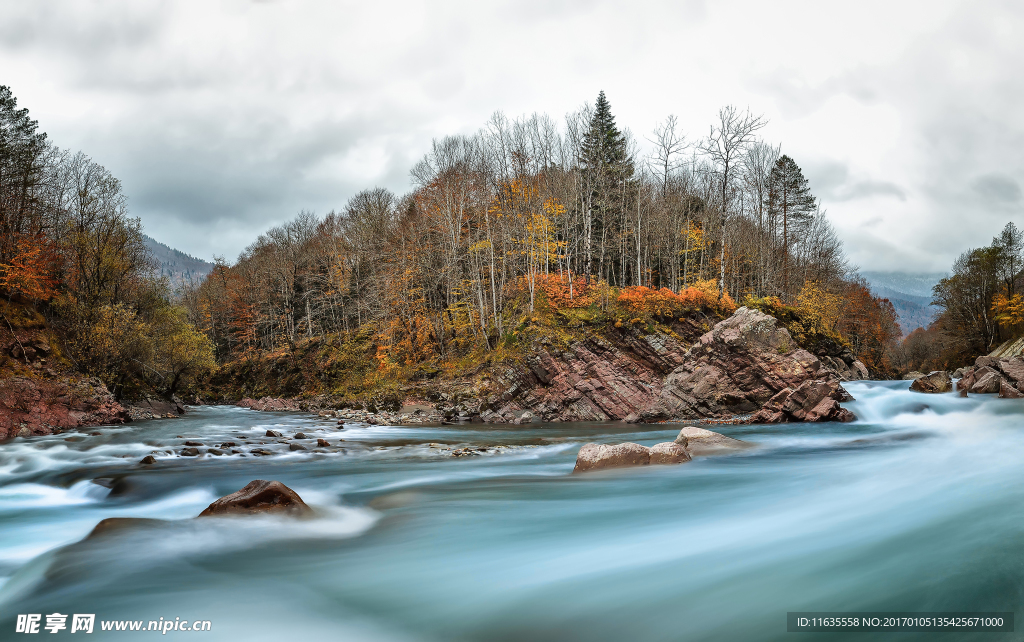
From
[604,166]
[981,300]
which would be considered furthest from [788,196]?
[981,300]

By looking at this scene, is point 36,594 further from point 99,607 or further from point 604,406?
point 604,406

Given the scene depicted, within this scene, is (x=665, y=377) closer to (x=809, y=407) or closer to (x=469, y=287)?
(x=809, y=407)

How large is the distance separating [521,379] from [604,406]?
4.61 meters

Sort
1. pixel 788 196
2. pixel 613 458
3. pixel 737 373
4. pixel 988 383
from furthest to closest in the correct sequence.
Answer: pixel 788 196 < pixel 737 373 < pixel 988 383 < pixel 613 458

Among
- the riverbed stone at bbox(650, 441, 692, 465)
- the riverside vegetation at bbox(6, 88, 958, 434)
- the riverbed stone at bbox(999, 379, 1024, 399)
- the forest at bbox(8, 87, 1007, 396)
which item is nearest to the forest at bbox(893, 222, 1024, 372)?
the forest at bbox(8, 87, 1007, 396)

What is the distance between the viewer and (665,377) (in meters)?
27.2

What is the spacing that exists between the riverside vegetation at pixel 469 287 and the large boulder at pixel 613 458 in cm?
1414

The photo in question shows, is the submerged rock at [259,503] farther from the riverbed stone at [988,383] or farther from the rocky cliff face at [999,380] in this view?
the riverbed stone at [988,383]

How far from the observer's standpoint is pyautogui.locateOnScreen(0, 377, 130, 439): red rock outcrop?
58.1 feet

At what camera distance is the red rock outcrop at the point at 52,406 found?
58.1 ft

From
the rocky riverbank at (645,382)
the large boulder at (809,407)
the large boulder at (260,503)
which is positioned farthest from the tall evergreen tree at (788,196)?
the large boulder at (260,503)

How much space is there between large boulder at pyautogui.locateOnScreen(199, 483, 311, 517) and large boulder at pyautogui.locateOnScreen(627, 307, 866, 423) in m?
19.5

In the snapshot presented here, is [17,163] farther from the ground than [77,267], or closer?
farther from the ground

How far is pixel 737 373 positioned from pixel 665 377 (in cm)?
386
